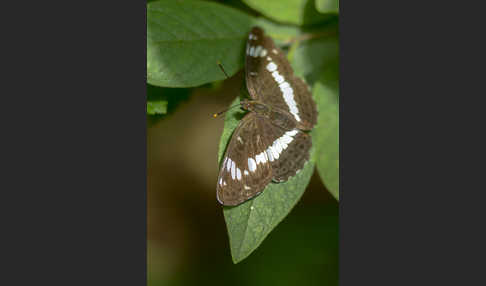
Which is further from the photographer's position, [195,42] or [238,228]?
[195,42]

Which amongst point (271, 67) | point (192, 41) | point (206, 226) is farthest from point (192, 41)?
point (206, 226)

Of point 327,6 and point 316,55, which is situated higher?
point 327,6

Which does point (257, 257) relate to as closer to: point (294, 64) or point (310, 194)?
point (310, 194)

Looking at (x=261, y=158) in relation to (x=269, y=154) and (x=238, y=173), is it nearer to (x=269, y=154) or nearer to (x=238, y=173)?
(x=269, y=154)

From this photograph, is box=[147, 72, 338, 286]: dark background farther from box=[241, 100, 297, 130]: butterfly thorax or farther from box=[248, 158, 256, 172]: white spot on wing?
box=[248, 158, 256, 172]: white spot on wing

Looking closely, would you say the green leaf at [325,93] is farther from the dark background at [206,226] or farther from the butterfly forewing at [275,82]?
the dark background at [206,226]

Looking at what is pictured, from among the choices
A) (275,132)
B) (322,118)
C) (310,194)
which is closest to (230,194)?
(275,132)
